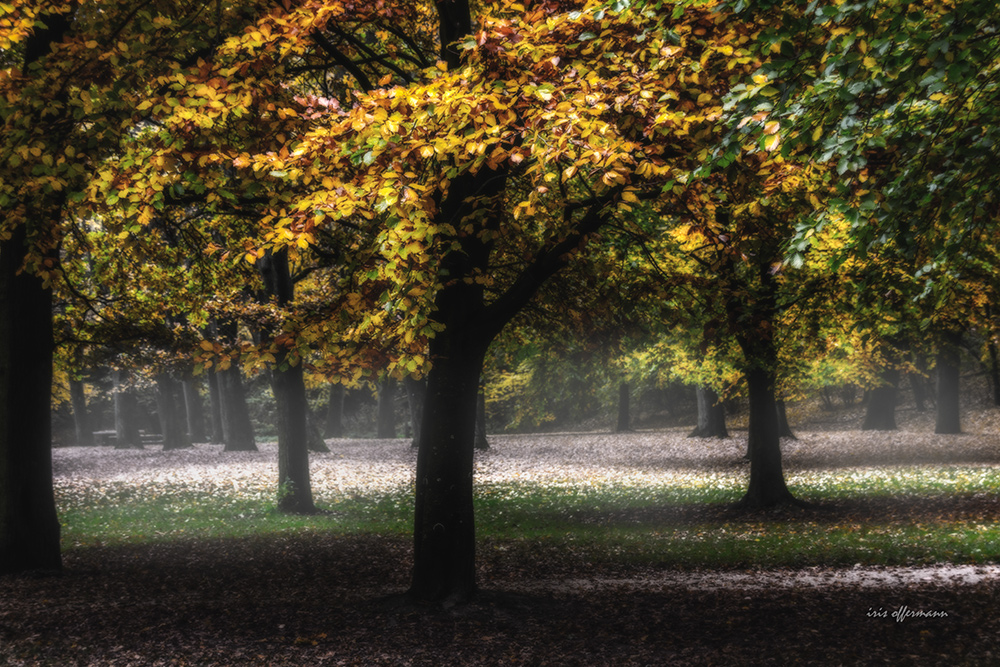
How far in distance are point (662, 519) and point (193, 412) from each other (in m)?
30.5

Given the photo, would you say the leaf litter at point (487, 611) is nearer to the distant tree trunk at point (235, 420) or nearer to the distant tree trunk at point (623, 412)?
the distant tree trunk at point (235, 420)

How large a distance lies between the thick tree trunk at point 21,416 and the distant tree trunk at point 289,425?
6611mm

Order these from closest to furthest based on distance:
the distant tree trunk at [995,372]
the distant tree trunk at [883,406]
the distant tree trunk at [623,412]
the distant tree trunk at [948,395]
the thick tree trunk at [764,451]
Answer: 1. the thick tree trunk at [764,451]
2. the distant tree trunk at [995,372]
3. the distant tree trunk at [948,395]
4. the distant tree trunk at [883,406]
5. the distant tree trunk at [623,412]

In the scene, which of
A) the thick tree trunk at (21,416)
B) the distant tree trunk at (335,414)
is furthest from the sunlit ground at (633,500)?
the distant tree trunk at (335,414)

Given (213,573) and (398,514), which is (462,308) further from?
(398,514)

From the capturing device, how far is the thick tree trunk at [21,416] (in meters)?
9.16

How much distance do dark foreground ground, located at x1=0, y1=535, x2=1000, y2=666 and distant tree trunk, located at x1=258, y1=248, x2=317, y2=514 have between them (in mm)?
5762

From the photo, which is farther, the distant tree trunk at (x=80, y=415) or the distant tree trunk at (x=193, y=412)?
the distant tree trunk at (x=193, y=412)

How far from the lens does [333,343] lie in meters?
6.82

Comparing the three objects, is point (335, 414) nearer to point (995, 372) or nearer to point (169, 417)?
point (169, 417)

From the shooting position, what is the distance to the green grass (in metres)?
11.7

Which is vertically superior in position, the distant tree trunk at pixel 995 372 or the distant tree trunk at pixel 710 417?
the distant tree trunk at pixel 995 372

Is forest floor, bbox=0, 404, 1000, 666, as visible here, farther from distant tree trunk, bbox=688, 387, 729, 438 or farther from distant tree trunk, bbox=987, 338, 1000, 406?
distant tree trunk, bbox=688, 387, 729, 438

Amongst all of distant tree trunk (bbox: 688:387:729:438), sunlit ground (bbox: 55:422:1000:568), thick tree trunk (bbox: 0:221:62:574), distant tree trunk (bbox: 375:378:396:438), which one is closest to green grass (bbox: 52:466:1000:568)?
sunlit ground (bbox: 55:422:1000:568)
